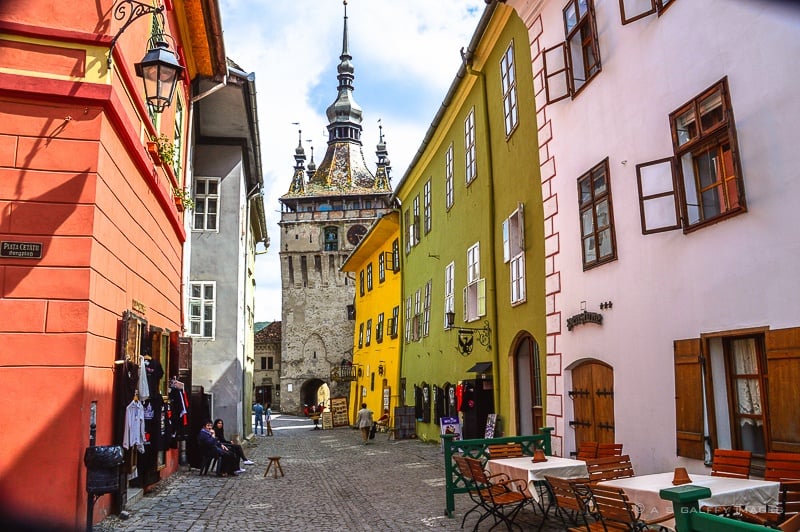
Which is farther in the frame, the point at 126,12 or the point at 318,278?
the point at 318,278

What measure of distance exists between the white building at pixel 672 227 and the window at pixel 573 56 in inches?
1.2

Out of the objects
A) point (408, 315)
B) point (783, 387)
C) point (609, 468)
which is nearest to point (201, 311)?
point (408, 315)

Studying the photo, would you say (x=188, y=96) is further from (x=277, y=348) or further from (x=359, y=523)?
(x=277, y=348)

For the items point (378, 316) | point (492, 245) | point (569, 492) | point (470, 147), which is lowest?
point (569, 492)

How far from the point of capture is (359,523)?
8.83 meters

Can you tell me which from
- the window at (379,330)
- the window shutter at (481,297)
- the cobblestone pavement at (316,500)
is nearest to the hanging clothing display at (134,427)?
the cobblestone pavement at (316,500)

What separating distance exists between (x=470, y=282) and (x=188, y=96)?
741 centimetres

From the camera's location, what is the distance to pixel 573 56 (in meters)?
10.1

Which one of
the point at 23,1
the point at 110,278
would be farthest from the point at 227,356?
the point at 23,1

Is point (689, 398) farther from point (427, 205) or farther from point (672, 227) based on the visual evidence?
point (427, 205)

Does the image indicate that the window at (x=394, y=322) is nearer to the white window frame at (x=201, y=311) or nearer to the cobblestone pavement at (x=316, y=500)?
the cobblestone pavement at (x=316, y=500)

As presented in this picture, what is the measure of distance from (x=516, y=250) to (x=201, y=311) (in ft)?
29.2

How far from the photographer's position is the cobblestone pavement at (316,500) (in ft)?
28.2

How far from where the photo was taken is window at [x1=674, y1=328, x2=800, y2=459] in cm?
580
